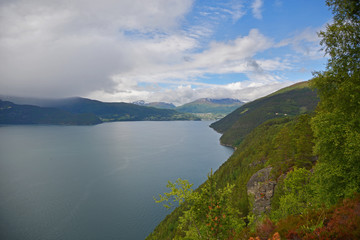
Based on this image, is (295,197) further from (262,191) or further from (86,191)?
(86,191)

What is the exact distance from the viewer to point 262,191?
1351 inches

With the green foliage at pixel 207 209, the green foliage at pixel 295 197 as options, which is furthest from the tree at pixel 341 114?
the green foliage at pixel 207 209

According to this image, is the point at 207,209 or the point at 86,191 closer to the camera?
the point at 207,209

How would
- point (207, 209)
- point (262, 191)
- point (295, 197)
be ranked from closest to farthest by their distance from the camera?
point (207, 209) < point (295, 197) < point (262, 191)

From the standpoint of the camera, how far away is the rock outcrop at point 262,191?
32.1m

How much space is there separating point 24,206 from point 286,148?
94899 mm

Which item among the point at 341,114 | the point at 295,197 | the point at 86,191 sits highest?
the point at 341,114

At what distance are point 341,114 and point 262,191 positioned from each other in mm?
24892

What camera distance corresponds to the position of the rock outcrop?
3212 cm

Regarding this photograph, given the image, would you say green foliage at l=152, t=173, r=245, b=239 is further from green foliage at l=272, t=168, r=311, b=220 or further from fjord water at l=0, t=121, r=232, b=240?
fjord water at l=0, t=121, r=232, b=240

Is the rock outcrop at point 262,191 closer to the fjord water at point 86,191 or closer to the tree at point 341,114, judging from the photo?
the tree at point 341,114

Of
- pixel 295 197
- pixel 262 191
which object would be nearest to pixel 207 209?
pixel 295 197

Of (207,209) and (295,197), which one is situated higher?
(207,209)

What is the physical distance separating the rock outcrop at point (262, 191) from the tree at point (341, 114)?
19.4m
